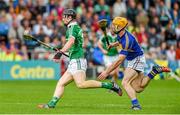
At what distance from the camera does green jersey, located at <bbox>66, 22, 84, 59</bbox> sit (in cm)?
1720

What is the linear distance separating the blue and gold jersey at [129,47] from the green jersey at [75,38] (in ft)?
3.14

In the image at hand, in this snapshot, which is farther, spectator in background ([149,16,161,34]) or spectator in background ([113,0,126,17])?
spectator in background ([149,16,161,34])

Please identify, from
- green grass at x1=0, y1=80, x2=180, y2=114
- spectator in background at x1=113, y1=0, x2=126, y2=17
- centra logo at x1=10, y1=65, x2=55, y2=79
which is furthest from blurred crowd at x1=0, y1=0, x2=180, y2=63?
green grass at x1=0, y1=80, x2=180, y2=114

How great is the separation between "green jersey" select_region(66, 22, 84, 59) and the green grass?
1.27 meters

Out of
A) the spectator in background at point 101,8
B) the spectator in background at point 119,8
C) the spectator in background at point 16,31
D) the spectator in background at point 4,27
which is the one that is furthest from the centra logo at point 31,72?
the spectator in background at point 119,8

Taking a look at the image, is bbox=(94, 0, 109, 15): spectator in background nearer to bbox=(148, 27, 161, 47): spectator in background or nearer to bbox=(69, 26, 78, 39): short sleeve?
bbox=(148, 27, 161, 47): spectator in background

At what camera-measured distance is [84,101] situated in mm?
19656

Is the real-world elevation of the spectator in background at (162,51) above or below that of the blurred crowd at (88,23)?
below

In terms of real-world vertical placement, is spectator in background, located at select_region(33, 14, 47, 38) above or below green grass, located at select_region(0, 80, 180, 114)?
above

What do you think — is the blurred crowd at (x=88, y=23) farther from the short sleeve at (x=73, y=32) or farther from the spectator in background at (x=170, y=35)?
the short sleeve at (x=73, y=32)

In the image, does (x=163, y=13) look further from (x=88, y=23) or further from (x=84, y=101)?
(x=84, y=101)

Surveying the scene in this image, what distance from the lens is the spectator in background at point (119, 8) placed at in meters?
35.2

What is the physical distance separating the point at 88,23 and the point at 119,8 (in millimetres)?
2137

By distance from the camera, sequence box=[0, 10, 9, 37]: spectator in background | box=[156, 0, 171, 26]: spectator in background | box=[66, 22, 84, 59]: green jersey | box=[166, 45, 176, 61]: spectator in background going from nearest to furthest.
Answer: box=[66, 22, 84, 59]: green jersey
box=[0, 10, 9, 37]: spectator in background
box=[166, 45, 176, 61]: spectator in background
box=[156, 0, 171, 26]: spectator in background
